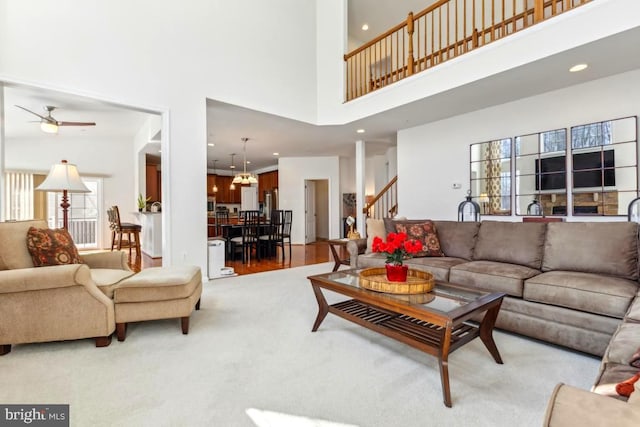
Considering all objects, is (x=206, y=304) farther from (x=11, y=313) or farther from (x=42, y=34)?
(x=42, y=34)

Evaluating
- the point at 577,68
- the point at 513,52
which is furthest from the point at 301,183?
the point at 577,68

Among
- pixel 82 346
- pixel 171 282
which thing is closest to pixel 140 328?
pixel 82 346

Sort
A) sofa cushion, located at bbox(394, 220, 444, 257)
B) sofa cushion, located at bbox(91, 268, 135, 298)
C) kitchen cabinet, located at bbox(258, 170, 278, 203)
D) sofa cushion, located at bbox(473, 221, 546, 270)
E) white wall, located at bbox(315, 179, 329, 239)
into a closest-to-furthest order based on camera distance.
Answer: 1. sofa cushion, located at bbox(91, 268, 135, 298)
2. sofa cushion, located at bbox(473, 221, 546, 270)
3. sofa cushion, located at bbox(394, 220, 444, 257)
4. white wall, located at bbox(315, 179, 329, 239)
5. kitchen cabinet, located at bbox(258, 170, 278, 203)

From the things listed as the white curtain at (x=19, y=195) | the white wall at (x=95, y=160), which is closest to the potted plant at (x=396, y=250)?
the white wall at (x=95, y=160)

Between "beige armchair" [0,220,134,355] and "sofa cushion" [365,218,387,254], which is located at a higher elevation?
"sofa cushion" [365,218,387,254]

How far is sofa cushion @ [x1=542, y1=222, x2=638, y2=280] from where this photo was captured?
2.34m

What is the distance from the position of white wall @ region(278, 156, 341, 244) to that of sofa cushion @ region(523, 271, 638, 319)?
612 centimetres

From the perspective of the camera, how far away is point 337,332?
2.42 meters

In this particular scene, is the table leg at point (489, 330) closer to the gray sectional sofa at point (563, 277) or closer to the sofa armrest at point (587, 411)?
the gray sectional sofa at point (563, 277)

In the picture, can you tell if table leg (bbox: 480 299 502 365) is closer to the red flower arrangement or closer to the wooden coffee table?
the wooden coffee table

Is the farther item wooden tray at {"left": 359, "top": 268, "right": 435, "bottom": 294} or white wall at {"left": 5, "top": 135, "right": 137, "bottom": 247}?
white wall at {"left": 5, "top": 135, "right": 137, "bottom": 247}

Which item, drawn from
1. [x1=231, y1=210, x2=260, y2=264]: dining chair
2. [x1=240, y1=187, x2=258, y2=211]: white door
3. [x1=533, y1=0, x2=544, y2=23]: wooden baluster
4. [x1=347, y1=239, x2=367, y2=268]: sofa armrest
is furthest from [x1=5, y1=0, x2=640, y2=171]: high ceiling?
[x1=240, y1=187, x2=258, y2=211]: white door

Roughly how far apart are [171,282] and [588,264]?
3447 mm

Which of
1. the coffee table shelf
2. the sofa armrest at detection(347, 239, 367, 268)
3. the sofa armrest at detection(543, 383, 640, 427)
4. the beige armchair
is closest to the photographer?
the sofa armrest at detection(543, 383, 640, 427)
